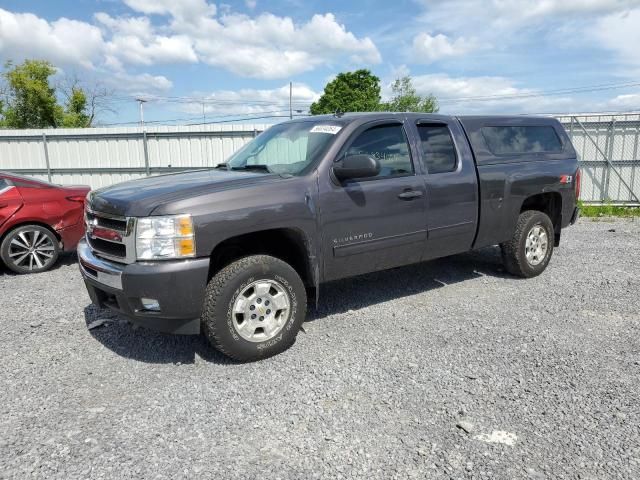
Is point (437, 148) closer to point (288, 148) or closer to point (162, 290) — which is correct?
point (288, 148)

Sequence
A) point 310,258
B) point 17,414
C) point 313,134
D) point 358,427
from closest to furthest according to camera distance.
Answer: point 358,427
point 17,414
point 310,258
point 313,134

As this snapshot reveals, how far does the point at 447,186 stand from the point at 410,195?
0.51m

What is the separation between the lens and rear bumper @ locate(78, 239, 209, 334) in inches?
131

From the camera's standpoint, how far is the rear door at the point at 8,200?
6438 mm

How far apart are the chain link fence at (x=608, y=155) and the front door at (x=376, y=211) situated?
386 inches

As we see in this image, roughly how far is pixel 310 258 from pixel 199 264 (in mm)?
936

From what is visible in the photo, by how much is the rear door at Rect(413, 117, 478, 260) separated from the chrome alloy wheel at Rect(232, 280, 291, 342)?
1689 mm

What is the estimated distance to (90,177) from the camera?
46.0ft

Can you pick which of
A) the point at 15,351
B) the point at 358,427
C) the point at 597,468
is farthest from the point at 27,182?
the point at 597,468

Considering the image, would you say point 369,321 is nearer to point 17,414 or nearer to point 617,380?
point 617,380

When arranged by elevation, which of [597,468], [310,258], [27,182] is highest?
[27,182]

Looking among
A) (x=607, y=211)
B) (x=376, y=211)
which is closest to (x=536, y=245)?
(x=376, y=211)

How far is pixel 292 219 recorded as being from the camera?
3.77 metres

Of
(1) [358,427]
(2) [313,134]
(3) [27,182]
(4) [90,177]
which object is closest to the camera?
(1) [358,427]
